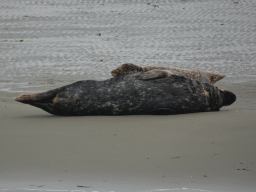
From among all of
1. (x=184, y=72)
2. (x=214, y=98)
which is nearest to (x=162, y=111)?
(x=214, y=98)

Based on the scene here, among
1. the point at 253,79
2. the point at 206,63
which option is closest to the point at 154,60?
the point at 206,63

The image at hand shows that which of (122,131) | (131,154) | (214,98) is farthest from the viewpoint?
(214,98)

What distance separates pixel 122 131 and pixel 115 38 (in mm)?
13302

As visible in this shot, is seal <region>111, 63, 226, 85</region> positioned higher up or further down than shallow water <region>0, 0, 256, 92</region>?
further down

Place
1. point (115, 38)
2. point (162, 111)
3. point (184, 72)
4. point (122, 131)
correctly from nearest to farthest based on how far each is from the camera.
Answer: point (122, 131)
point (162, 111)
point (184, 72)
point (115, 38)

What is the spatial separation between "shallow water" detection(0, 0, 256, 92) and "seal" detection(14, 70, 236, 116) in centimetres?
371

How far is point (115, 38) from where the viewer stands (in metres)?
17.4

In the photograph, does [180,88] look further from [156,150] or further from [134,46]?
[134,46]

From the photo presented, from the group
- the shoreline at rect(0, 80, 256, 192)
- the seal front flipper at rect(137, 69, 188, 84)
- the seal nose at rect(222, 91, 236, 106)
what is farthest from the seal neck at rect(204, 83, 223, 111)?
the shoreline at rect(0, 80, 256, 192)

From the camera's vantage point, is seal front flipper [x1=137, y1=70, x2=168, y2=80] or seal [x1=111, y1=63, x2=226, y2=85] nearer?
seal front flipper [x1=137, y1=70, x2=168, y2=80]

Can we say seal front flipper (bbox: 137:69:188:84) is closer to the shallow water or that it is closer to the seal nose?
the seal nose

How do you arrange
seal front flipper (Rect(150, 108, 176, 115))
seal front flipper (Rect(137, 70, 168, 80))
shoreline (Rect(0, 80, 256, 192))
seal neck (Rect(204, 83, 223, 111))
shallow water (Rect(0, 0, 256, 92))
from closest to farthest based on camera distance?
shoreline (Rect(0, 80, 256, 192)) < seal front flipper (Rect(150, 108, 176, 115)) < seal front flipper (Rect(137, 70, 168, 80)) < seal neck (Rect(204, 83, 223, 111)) < shallow water (Rect(0, 0, 256, 92))

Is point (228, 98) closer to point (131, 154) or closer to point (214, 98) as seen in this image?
point (214, 98)

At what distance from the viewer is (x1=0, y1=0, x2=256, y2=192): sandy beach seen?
298cm
